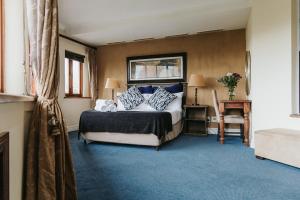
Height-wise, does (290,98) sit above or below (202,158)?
above

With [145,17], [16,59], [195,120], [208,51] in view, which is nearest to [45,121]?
[16,59]

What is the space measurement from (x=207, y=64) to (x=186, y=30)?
3.15 feet

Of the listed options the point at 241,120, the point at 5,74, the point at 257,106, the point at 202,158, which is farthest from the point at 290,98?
the point at 5,74

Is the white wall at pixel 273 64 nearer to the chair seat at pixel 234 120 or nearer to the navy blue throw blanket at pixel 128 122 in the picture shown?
the chair seat at pixel 234 120

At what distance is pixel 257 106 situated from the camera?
355 cm

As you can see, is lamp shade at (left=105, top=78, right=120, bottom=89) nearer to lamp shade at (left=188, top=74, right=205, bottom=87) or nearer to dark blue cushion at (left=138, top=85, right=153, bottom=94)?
dark blue cushion at (left=138, top=85, right=153, bottom=94)

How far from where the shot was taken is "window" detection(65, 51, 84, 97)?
5468 millimetres

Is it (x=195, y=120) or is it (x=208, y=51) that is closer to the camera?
(x=195, y=120)

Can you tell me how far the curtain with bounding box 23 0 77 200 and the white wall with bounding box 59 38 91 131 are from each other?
12.5 ft

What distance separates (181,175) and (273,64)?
2.17 meters

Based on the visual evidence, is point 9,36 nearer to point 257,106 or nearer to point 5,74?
point 5,74

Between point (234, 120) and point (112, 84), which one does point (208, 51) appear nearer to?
point (234, 120)

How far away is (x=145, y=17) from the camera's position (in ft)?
14.6

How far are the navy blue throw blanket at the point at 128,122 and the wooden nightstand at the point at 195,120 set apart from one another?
Result: 1.45 m
